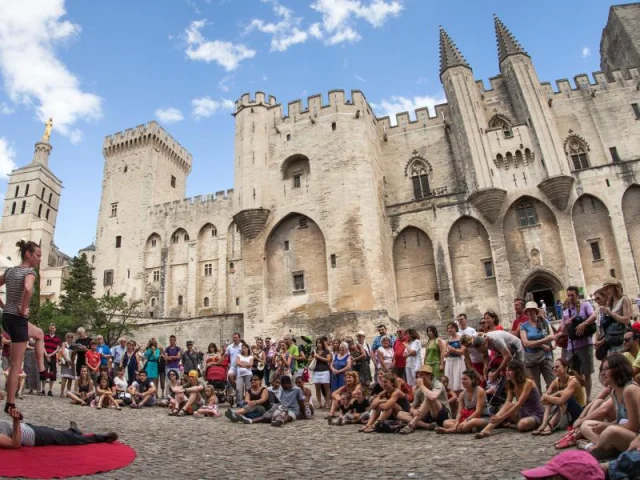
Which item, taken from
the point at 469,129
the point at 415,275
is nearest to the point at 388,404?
the point at 415,275

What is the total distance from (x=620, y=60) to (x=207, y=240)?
3369 centimetres

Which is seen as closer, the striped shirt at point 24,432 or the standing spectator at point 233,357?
the striped shirt at point 24,432

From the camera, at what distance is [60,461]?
16.4 ft

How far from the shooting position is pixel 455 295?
85.3 feet

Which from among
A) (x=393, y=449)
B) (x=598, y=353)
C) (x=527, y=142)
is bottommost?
(x=393, y=449)

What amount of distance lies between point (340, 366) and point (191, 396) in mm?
3294

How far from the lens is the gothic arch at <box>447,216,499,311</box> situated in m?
25.6

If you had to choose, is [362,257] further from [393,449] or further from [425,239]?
[393,449]

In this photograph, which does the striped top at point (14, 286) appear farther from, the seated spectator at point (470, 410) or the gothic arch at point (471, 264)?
the gothic arch at point (471, 264)

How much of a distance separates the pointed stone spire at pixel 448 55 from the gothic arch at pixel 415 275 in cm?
983

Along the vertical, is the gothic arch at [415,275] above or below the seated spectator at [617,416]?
above

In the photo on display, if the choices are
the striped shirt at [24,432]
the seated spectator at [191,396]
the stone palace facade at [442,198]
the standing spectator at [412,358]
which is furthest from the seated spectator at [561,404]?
the stone palace facade at [442,198]

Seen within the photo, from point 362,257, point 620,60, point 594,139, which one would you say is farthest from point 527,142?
point 620,60

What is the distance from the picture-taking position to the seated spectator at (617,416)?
492 centimetres
